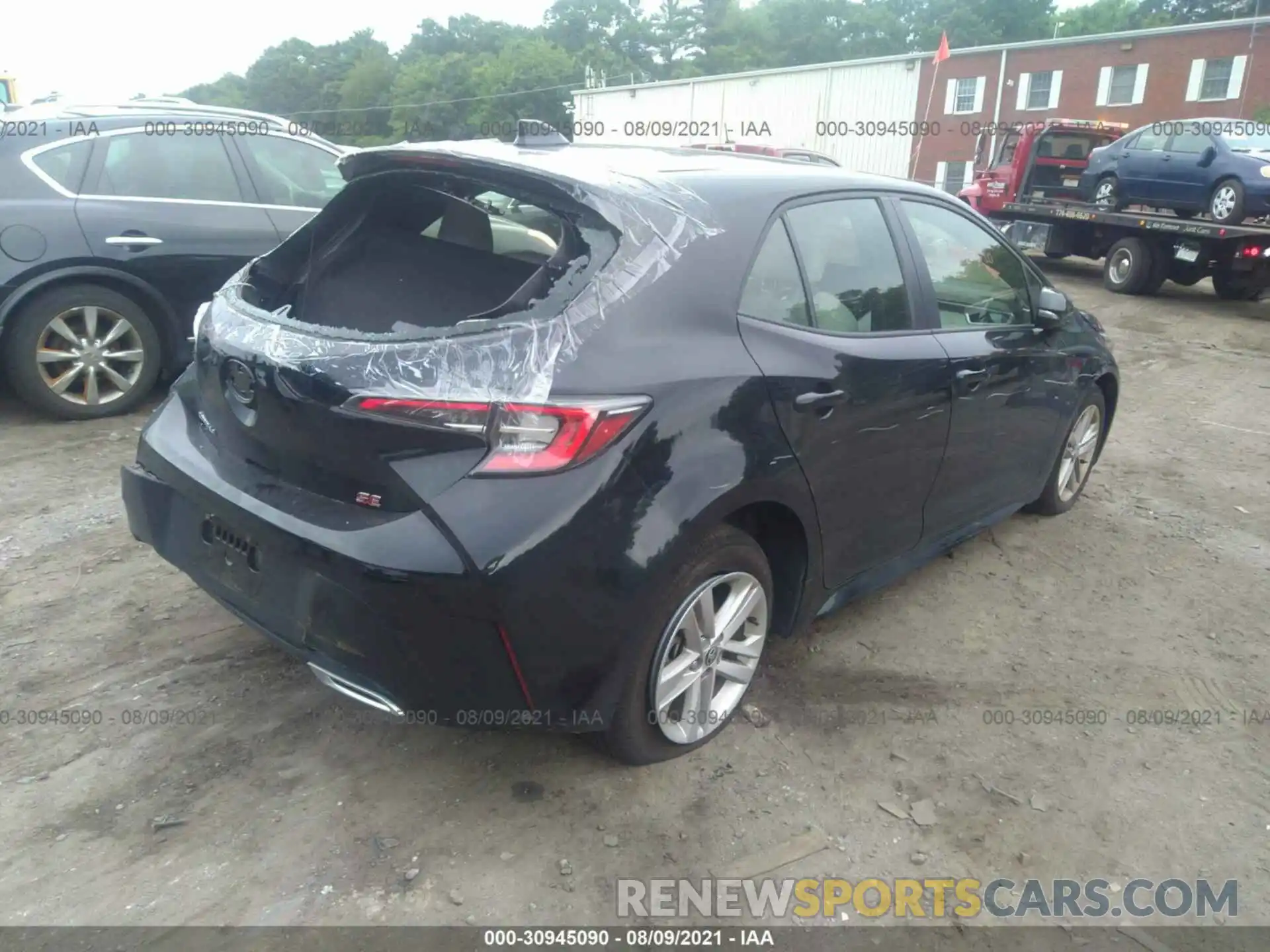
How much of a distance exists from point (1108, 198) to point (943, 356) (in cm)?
1224

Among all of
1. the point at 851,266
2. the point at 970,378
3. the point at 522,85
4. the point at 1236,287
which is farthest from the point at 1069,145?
the point at 522,85

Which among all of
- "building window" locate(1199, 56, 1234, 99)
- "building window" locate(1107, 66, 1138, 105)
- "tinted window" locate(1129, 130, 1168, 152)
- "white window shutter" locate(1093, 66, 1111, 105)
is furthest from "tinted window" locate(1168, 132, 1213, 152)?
"white window shutter" locate(1093, 66, 1111, 105)

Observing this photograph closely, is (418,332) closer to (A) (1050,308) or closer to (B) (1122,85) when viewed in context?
(A) (1050,308)

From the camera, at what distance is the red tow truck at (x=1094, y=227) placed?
12.0m

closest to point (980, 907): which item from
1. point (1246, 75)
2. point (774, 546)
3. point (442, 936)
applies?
point (774, 546)

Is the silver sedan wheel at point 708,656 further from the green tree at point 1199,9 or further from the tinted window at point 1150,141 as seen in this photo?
the green tree at point 1199,9

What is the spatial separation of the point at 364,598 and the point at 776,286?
151cm

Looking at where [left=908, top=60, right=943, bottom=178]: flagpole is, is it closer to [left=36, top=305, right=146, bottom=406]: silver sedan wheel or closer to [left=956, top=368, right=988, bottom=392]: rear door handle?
[left=36, top=305, right=146, bottom=406]: silver sedan wheel

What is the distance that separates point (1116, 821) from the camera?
2869 mm

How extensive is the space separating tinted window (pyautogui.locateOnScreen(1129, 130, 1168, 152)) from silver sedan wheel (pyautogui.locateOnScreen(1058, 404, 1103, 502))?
10.1 m

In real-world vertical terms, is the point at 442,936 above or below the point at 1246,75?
below

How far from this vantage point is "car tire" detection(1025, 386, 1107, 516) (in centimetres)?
480

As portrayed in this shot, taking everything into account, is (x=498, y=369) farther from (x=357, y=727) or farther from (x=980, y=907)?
(x=980, y=907)

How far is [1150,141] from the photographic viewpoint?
1340 cm
